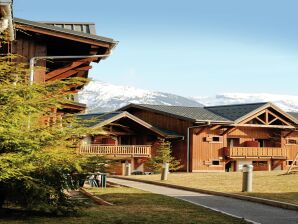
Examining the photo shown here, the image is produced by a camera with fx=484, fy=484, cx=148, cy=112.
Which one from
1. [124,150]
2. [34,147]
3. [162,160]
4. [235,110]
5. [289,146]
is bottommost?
[162,160]

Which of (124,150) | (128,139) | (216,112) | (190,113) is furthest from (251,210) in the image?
(216,112)

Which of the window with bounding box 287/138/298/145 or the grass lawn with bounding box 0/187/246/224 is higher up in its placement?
the window with bounding box 287/138/298/145

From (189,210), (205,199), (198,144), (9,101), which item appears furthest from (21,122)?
(198,144)

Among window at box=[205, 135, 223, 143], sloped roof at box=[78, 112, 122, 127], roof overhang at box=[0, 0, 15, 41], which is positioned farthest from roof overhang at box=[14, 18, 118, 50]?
window at box=[205, 135, 223, 143]

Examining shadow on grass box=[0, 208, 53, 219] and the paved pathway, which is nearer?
shadow on grass box=[0, 208, 53, 219]

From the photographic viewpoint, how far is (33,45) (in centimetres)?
1661

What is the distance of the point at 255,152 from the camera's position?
148 ft

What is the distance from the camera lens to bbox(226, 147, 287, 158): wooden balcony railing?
4400 cm

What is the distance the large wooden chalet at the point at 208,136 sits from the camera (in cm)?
4225

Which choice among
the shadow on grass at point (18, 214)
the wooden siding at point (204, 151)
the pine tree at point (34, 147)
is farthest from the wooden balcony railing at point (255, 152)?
the pine tree at point (34, 147)

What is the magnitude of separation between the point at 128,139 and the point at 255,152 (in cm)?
1192

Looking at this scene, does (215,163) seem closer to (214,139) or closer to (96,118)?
(214,139)

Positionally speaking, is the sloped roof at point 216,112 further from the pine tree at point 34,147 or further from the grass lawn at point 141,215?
the pine tree at point 34,147

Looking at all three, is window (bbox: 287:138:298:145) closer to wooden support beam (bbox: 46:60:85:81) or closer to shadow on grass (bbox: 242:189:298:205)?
shadow on grass (bbox: 242:189:298:205)
